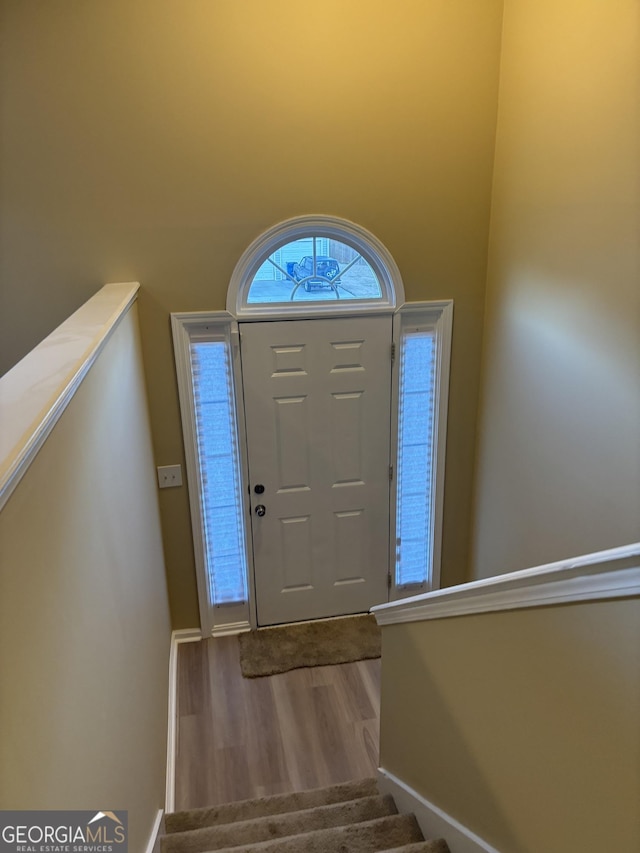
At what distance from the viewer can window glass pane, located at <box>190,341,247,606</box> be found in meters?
3.79

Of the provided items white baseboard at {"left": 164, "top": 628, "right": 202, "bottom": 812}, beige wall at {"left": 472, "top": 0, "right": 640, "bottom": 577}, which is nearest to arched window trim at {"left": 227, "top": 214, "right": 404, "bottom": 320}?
beige wall at {"left": 472, "top": 0, "right": 640, "bottom": 577}

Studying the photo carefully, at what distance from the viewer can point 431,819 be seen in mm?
2363

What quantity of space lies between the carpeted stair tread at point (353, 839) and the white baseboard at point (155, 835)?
25 cm

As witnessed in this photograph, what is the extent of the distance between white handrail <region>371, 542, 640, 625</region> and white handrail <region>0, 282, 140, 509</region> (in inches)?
42.9

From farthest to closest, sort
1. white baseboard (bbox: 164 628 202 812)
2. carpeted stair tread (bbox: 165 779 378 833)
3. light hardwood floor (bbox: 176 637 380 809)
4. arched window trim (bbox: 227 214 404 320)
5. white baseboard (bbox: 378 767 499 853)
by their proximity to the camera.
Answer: arched window trim (bbox: 227 214 404 320)
light hardwood floor (bbox: 176 637 380 809)
white baseboard (bbox: 164 628 202 812)
carpeted stair tread (bbox: 165 779 378 833)
white baseboard (bbox: 378 767 499 853)

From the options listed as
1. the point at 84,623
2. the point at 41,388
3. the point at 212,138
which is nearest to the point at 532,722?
the point at 84,623

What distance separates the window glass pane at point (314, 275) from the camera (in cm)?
372

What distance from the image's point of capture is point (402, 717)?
2.59 m

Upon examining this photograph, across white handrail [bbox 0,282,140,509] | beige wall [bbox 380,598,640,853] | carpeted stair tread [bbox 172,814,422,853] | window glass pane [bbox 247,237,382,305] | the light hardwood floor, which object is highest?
window glass pane [bbox 247,237,382,305]

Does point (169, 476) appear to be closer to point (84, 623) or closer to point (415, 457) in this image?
point (415, 457)

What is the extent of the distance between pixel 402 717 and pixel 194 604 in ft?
6.64

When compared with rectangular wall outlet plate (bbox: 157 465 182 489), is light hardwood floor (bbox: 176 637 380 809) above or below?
below

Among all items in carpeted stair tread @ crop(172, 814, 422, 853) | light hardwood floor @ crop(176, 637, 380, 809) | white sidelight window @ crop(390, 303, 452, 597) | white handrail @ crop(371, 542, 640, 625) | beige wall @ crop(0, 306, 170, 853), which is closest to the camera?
beige wall @ crop(0, 306, 170, 853)

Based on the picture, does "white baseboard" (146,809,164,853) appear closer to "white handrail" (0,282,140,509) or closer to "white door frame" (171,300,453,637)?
"white door frame" (171,300,453,637)
